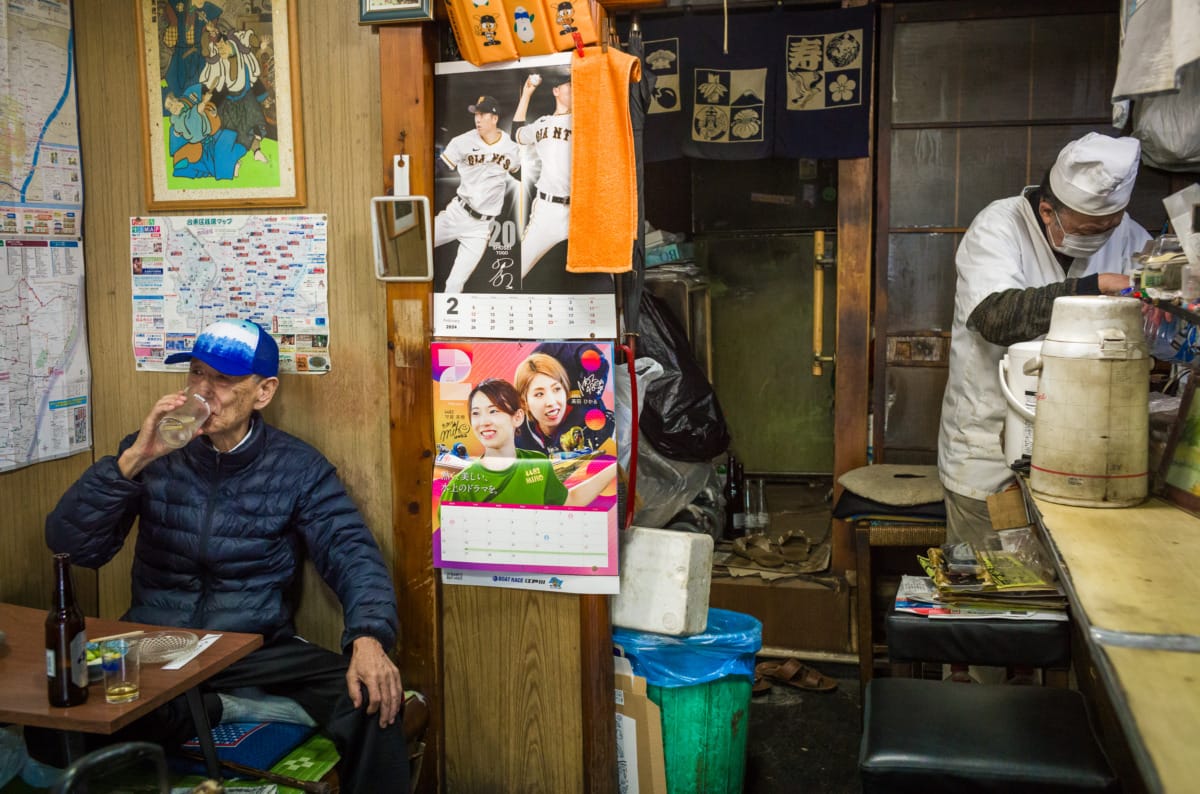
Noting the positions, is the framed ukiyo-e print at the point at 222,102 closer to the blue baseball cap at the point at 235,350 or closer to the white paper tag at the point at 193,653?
the blue baseball cap at the point at 235,350

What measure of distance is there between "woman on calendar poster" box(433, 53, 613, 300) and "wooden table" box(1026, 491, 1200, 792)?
149 centimetres

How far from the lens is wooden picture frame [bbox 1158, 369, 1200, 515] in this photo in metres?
2.20

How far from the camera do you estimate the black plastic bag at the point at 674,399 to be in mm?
5172

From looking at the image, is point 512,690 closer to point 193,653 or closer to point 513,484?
point 513,484

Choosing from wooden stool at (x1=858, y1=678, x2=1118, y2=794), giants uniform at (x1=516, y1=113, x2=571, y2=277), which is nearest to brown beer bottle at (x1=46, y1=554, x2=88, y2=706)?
giants uniform at (x1=516, y1=113, x2=571, y2=277)

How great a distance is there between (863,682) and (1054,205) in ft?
6.97

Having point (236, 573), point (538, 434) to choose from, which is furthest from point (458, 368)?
point (236, 573)

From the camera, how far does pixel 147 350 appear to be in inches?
133

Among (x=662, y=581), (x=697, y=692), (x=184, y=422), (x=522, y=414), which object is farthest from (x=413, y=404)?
(x=697, y=692)

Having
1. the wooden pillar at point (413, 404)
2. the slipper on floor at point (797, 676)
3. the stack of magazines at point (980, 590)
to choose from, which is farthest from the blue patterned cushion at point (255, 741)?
the slipper on floor at point (797, 676)

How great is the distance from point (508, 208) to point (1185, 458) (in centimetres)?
190

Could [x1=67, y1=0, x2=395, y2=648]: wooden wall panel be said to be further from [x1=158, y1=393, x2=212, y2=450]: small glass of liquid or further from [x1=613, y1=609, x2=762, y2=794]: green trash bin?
[x1=613, y1=609, x2=762, y2=794]: green trash bin

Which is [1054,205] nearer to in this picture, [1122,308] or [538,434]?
[1122,308]

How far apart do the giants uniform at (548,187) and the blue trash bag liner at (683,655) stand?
4.04 feet
